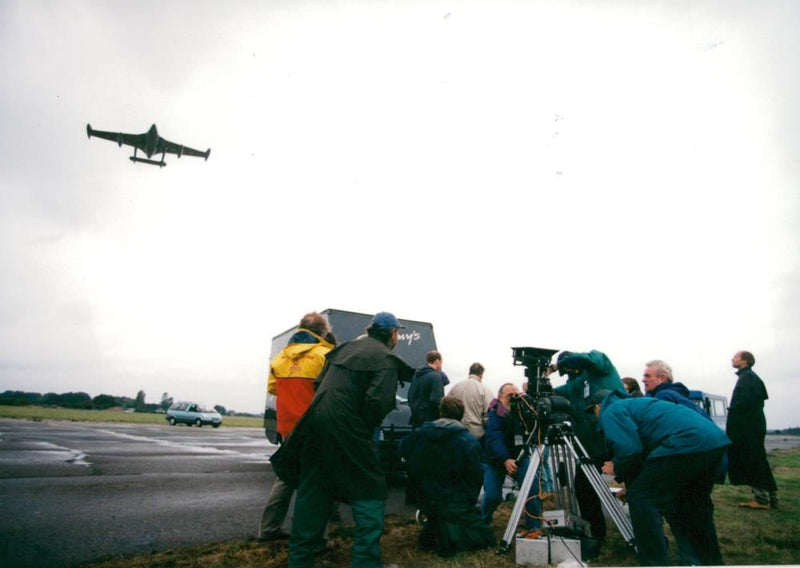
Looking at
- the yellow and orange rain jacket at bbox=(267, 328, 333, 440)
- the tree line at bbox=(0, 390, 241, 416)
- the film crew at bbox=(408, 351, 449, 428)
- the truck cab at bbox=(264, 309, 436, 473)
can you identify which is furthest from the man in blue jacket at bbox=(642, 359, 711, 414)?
the tree line at bbox=(0, 390, 241, 416)

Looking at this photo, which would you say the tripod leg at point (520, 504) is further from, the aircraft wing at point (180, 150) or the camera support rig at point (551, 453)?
the aircraft wing at point (180, 150)

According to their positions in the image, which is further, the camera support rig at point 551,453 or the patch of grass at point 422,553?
the camera support rig at point 551,453

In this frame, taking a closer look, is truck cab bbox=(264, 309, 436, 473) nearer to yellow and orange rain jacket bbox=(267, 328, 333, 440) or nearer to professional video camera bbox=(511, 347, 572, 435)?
professional video camera bbox=(511, 347, 572, 435)

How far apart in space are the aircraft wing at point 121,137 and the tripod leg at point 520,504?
2590 centimetres

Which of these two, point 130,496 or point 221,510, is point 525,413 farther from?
point 130,496

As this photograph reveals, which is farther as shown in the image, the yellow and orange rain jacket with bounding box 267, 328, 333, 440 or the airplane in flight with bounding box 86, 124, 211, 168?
the airplane in flight with bounding box 86, 124, 211, 168

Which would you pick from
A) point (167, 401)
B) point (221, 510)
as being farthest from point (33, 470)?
point (167, 401)

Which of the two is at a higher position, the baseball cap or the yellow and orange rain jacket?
the baseball cap

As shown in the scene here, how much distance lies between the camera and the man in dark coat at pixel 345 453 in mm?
2703

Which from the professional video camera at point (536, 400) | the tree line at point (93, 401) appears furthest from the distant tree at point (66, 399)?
the professional video camera at point (536, 400)

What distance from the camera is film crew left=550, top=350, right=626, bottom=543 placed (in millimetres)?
4246

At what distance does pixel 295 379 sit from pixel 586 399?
2759mm

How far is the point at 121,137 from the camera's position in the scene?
2414 centimetres

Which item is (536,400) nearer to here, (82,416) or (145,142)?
(145,142)
